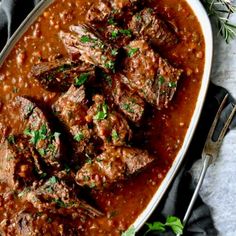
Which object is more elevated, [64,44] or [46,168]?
[64,44]

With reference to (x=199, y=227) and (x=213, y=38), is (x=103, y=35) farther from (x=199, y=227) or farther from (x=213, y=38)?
(x=199, y=227)

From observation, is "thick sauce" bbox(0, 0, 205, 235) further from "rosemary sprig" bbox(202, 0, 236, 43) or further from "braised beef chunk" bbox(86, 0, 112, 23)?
"rosemary sprig" bbox(202, 0, 236, 43)

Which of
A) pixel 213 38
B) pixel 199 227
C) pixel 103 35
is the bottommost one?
pixel 199 227

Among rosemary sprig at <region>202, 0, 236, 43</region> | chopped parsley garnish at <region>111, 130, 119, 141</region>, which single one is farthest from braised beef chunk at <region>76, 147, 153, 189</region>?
rosemary sprig at <region>202, 0, 236, 43</region>

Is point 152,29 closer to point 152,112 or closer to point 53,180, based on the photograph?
point 152,112

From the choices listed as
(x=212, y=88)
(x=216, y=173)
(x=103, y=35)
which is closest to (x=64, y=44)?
(x=103, y=35)

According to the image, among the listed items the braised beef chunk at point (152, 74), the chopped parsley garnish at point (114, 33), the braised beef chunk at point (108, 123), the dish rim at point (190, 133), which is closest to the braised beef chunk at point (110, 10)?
the chopped parsley garnish at point (114, 33)
